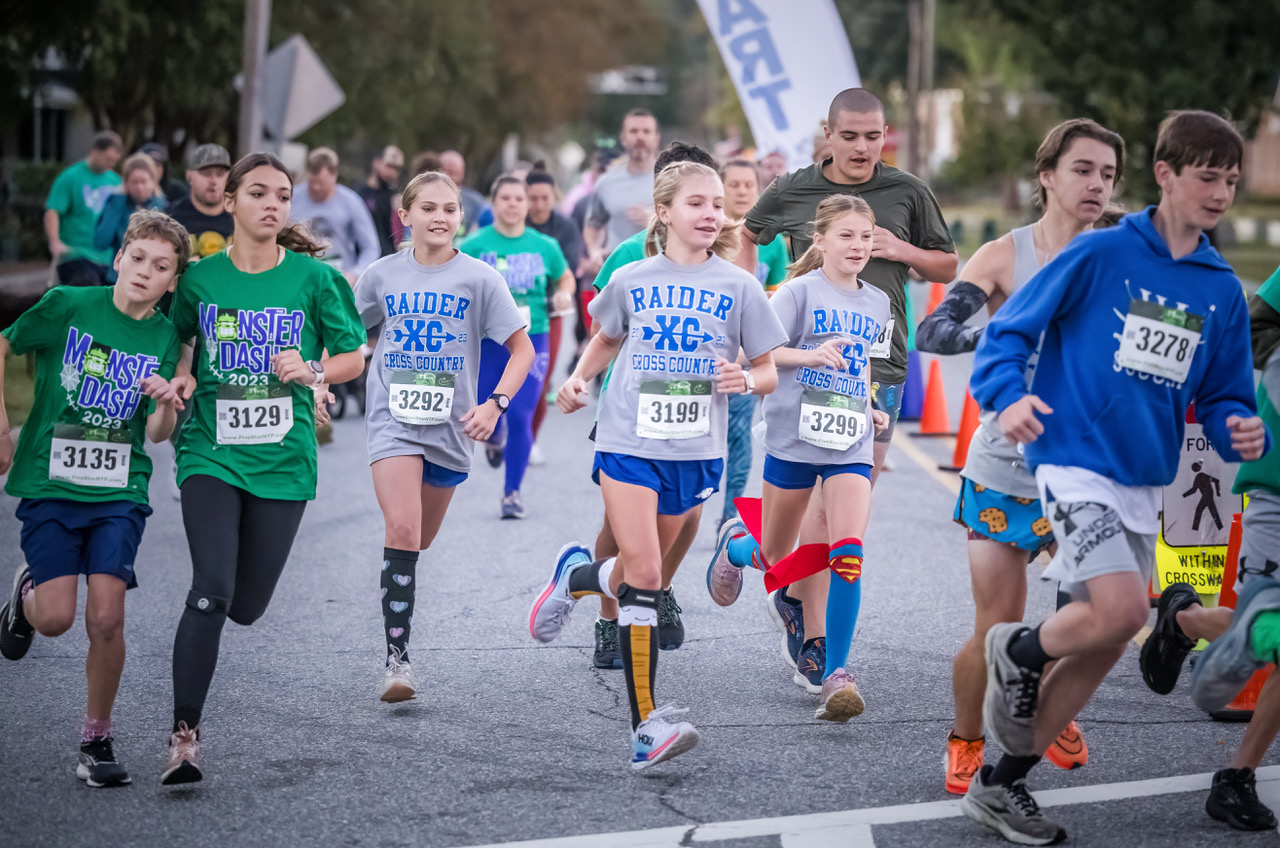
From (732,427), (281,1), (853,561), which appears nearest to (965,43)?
(281,1)

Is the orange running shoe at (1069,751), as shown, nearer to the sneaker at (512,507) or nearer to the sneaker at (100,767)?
the sneaker at (100,767)

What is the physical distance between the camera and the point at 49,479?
4.95m

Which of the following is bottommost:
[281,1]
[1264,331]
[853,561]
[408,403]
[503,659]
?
[503,659]

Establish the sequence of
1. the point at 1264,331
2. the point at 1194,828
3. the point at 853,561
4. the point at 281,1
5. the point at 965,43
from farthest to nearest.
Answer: the point at 965,43
the point at 281,1
the point at 853,561
the point at 1264,331
the point at 1194,828

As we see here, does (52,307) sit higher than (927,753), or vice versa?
(52,307)

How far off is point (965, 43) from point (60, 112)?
91.7 ft

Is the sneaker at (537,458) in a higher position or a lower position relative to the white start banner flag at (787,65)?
lower

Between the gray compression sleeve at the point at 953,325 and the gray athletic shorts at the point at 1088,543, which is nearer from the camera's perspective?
the gray athletic shorts at the point at 1088,543

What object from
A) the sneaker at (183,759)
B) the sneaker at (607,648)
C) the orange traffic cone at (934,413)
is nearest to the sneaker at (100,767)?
the sneaker at (183,759)

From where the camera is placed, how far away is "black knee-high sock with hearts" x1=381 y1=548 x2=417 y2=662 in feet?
19.1

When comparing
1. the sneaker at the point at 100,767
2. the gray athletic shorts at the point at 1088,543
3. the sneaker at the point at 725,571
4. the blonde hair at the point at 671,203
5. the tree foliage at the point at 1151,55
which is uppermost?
the tree foliage at the point at 1151,55

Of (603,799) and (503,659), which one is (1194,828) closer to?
(603,799)

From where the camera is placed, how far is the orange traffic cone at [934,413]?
13625 millimetres

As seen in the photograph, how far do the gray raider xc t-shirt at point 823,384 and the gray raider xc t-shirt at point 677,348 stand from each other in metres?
0.38
